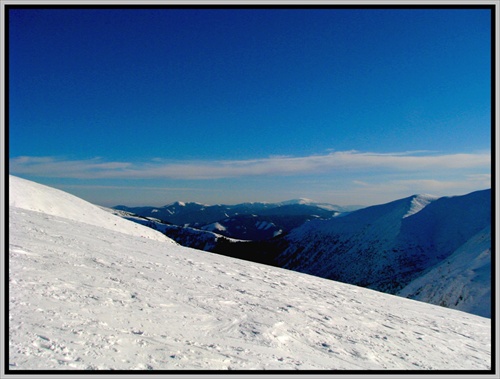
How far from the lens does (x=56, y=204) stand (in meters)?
23.7

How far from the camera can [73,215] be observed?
2386 centimetres

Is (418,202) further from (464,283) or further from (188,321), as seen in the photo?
(188,321)

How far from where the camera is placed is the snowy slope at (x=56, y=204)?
20953mm

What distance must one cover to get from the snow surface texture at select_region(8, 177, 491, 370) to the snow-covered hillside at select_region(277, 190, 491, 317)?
16.0 m

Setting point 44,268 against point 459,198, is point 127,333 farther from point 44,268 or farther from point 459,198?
point 459,198

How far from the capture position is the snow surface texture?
416cm

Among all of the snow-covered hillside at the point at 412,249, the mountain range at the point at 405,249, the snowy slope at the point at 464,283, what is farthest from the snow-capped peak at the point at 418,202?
the snowy slope at the point at 464,283

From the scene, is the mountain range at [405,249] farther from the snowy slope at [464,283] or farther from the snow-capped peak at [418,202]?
the snow-capped peak at [418,202]

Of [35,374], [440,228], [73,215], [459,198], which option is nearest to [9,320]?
[35,374]

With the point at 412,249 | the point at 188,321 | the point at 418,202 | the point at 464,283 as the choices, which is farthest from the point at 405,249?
the point at 188,321

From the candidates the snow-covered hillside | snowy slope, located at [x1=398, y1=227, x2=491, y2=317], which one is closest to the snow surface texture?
snowy slope, located at [x1=398, y1=227, x2=491, y2=317]

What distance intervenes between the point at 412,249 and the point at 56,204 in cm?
5755

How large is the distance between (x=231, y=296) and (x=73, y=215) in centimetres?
2088

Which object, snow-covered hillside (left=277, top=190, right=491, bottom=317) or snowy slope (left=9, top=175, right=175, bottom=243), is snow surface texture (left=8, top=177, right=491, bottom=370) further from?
snow-covered hillside (left=277, top=190, right=491, bottom=317)
